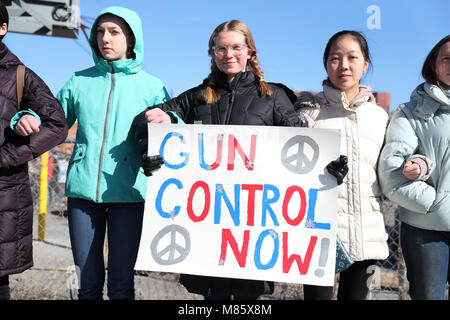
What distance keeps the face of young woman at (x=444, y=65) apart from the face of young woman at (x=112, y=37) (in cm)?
185

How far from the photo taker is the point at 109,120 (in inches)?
97.9

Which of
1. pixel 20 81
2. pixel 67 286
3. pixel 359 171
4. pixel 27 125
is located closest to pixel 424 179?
pixel 359 171

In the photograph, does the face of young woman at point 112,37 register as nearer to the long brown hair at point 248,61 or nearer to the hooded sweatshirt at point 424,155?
the long brown hair at point 248,61

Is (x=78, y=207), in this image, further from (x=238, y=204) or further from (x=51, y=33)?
(x=51, y=33)

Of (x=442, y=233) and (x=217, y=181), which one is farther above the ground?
(x=217, y=181)

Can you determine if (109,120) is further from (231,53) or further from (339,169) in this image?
(339,169)

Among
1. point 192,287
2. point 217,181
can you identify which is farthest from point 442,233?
point 192,287

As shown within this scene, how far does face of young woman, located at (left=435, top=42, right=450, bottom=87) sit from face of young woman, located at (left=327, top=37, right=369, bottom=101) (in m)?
0.42

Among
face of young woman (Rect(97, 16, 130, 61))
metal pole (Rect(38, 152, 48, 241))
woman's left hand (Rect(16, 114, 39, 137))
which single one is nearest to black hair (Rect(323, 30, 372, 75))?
face of young woman (Rect(97, 16, 130, 61))

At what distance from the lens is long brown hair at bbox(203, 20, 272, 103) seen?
238cm

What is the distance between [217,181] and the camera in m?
2.31

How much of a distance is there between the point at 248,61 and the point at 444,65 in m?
1.10

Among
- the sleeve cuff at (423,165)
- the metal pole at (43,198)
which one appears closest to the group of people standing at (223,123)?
the sleeve cuff at (423,165)
